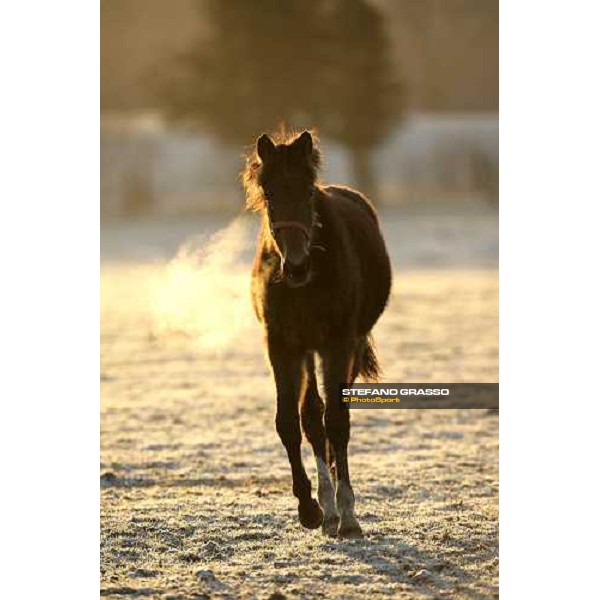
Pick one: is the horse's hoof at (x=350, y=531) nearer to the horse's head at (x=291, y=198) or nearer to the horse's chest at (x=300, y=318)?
the horse's chest at (x=300, y=318)

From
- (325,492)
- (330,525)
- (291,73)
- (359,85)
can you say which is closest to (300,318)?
(325,492)

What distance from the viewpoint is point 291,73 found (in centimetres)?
920

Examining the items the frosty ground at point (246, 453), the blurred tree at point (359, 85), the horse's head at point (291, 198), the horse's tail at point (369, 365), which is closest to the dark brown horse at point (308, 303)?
the horse's head at point (291, 198)

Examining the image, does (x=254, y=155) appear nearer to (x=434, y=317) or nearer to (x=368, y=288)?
(x=368, y=288)

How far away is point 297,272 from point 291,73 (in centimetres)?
308

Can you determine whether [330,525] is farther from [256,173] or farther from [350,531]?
[256,173]

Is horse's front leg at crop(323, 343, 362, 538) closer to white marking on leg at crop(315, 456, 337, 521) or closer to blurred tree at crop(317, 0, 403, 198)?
white marking on leg at crop(315, 456, 337, 521)

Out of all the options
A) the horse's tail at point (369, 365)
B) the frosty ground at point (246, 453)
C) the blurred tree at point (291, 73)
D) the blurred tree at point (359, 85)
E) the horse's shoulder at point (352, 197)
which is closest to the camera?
the frosty ground at point (246, 453)

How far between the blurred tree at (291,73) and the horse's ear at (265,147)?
2.30 meters

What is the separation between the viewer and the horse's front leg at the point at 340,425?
700cm

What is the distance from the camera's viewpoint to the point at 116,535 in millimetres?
7266
